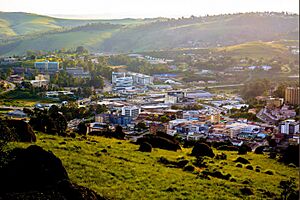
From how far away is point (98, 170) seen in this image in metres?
5.71

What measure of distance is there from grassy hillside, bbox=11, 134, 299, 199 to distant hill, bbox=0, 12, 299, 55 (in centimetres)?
3538

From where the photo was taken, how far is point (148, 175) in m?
5.76

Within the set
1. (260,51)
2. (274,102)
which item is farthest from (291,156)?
(260,51)

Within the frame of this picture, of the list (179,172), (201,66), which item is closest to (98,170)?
(179,172)

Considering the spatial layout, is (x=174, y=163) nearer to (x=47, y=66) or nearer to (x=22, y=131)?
(x=22, y=131)

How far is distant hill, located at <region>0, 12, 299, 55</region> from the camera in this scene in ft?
151

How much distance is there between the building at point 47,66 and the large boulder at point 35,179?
21.0 m

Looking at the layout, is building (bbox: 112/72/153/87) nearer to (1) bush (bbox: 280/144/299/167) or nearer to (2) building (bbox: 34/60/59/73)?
(2) building (bbox: 34/60/59/73)

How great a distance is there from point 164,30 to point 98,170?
49.6 metres

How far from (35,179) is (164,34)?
48.4 meters

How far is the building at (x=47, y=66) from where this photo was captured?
25.6 metres

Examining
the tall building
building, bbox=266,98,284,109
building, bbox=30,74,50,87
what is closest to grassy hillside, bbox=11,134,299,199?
building, bbox=266,98,284,109

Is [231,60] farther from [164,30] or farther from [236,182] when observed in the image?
[236,182]

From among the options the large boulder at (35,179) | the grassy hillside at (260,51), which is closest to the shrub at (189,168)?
the large boulder at (35,179)
